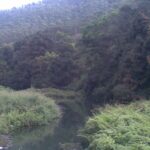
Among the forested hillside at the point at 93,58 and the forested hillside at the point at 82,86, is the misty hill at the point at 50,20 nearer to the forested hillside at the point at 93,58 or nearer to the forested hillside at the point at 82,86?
the forested hillside at the point at 82,86

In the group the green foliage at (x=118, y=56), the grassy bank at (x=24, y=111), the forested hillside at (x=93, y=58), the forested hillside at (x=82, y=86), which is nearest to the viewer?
the forested hillside at (x=82, y=86)

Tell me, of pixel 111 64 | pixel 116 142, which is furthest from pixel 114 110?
pixel 111 64

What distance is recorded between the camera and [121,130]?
2258 cm

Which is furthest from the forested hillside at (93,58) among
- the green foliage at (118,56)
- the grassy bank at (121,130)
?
the grassy bank at (121,130)

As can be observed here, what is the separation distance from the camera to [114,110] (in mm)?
27844

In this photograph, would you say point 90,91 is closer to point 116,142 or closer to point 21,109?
point 21,109

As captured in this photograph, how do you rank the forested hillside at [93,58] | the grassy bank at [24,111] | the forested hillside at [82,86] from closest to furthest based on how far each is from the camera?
the forested hillside at [82,86], the grassy bank at [24,111], the forested hillside at [93,58]

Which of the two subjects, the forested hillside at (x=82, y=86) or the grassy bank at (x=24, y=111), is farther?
the grassy bank at (x=24, y=111)

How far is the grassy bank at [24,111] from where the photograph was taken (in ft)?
117

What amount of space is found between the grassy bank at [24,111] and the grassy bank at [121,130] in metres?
9.06

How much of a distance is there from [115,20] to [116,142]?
34.1m

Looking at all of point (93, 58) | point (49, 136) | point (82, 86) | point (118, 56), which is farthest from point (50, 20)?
point (49, 136)

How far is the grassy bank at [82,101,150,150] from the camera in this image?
20.6 metres

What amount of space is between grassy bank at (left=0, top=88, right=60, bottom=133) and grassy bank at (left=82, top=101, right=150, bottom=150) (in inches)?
357
